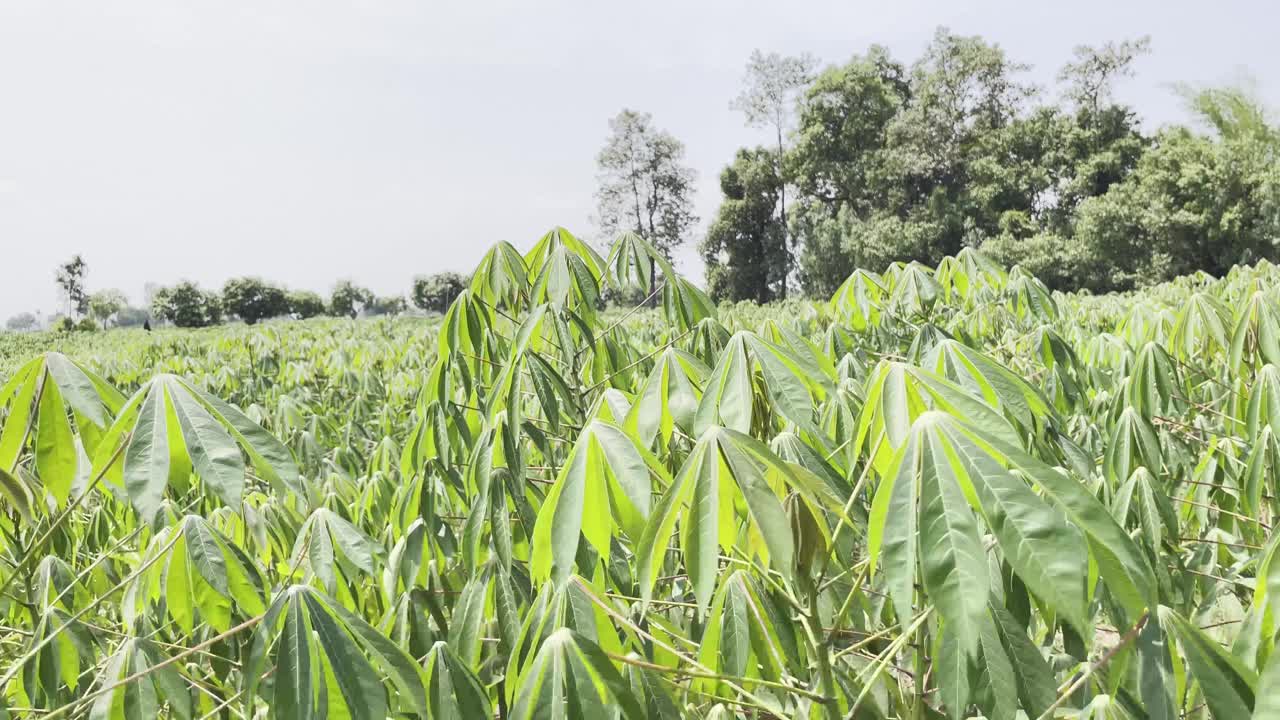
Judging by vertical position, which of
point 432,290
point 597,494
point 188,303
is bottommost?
point 597,494

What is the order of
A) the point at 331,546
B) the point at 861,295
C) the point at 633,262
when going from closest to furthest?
the point at 331,546, the point at 633,262, the point at 861,295

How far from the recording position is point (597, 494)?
83 centimetres

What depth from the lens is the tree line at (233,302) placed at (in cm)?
3931

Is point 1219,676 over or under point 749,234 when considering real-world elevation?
under

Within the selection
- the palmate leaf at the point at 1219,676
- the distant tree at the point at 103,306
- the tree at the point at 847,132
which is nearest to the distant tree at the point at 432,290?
the distant tree at the point at 103,306

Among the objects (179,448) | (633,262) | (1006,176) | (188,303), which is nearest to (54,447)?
(179,448)

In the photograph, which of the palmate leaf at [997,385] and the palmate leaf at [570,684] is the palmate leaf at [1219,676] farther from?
the palmate leaf at [570,684]

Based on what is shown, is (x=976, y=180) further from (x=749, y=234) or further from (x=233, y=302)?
(x=233, y=302)

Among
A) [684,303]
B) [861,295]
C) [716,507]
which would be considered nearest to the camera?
[716,507]

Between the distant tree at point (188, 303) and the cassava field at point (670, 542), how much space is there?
43272 millimetres

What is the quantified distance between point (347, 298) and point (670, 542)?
5953 centimetres

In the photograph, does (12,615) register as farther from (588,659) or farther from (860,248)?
(860,248)

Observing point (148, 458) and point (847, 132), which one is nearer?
point (148, 458)

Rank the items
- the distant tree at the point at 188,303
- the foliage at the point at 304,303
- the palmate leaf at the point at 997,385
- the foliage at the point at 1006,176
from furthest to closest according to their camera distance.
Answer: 1. the foliage at the point at 304,303
2. the distant tree at the point at 188,303
3. the foliage at the point at 1006,176
4. the palmate leaf at the point at 997,385
